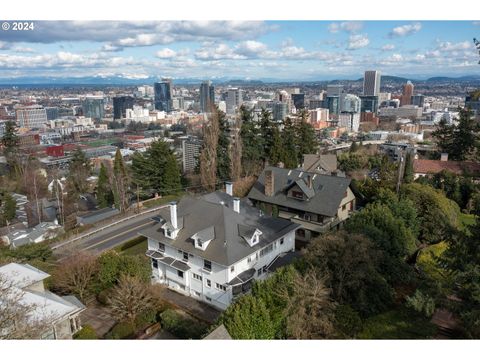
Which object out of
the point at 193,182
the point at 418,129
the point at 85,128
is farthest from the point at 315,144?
the point at 85,128

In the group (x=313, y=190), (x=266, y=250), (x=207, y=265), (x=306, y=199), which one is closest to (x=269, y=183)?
(x=306, y=199)

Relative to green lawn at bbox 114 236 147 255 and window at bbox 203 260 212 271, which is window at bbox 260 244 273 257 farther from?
green lawn at bbox 114 236 147 255

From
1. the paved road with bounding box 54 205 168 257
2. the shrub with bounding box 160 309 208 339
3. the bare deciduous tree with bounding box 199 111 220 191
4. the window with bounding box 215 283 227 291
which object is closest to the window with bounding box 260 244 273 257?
the window with bounding box 215 283 227 291

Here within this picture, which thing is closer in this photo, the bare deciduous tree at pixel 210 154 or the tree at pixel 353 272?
the tree at pixel 353 272

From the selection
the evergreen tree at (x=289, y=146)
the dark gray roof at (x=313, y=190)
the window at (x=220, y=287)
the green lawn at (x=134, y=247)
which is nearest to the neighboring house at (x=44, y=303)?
the window at (x=220, y=287)

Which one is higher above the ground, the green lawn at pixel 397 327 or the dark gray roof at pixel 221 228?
the dark gray roof at pixel 221 228

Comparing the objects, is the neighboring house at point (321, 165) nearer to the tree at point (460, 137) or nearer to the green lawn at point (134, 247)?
the tree at point (460, 137)

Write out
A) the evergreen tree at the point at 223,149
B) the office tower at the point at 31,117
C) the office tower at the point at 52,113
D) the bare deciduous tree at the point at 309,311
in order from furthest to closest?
the office tower at the point at 52,113
the office tower at the point at 31,117
the evergreen tree at the point at 223,149
the bare deciduous tree at the point at 309,311

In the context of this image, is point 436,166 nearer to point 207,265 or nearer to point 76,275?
point 207,265
